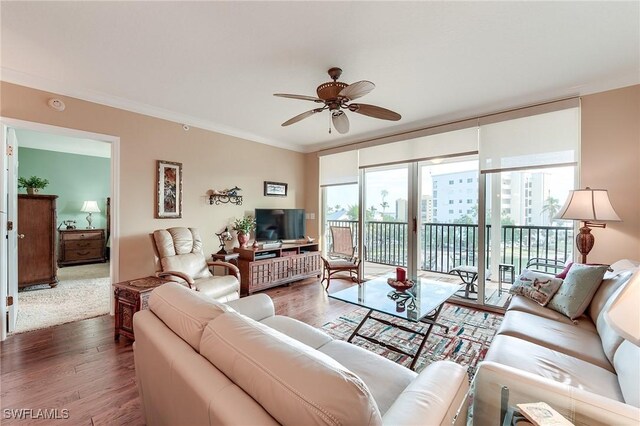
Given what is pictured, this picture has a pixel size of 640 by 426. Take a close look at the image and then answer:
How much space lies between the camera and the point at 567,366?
4.56 ft

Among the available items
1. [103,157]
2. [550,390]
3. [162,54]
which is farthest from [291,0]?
[103,157]

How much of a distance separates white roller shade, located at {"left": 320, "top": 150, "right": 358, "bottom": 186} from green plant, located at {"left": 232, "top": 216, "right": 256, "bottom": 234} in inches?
64.1

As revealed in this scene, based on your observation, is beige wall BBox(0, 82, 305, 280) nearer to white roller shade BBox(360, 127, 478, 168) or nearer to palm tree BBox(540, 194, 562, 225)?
white roller shade BBox(360, 127, 478, 168)

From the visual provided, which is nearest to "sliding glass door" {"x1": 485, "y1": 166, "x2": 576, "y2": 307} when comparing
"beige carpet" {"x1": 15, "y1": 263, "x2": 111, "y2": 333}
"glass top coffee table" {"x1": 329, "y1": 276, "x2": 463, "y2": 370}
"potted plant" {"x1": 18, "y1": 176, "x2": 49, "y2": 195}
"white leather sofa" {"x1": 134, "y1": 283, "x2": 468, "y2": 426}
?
"glass top coffee table" {"x1": 329, "y1": 276, "x2": 463, "y2": 370}

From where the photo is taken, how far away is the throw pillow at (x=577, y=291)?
6.32ft

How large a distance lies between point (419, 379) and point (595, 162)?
3.22 metres

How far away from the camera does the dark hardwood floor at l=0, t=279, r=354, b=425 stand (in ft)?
5.44

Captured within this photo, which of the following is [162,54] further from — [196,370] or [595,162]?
[595,162]

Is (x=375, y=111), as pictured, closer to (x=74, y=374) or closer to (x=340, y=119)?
(x=340, y=119)

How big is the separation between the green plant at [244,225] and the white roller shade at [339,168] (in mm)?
1627

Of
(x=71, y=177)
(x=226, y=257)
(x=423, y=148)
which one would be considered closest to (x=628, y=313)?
(x=423, y=148)

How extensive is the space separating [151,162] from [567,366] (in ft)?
14.1

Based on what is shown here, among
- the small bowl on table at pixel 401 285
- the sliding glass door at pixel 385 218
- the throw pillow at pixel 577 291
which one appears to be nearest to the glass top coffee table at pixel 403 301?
the small bowl on table at pixel 401 285

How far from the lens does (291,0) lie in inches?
65.6
